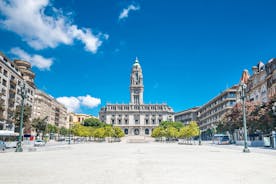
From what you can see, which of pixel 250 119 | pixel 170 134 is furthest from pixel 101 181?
pixel 170 134


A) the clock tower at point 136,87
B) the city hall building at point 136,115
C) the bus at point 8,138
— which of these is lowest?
the bus at point 8,138

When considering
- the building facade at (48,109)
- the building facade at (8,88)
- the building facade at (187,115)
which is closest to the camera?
the building facade at (8,88)

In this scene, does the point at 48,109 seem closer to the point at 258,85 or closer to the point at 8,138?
the point at 8,138

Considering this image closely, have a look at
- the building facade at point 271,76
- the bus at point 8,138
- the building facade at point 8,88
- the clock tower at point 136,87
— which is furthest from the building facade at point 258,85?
the clock tower at point 136,87

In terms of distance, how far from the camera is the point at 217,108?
320 ft

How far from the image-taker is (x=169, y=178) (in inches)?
381

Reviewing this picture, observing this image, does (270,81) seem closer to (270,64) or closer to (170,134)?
(270,64)

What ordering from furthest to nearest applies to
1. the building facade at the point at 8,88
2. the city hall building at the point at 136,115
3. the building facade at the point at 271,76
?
1. the city hall building at the point at 136,115
2. the building facade at the point at 8,88
3. the building facade at the point at 271,76

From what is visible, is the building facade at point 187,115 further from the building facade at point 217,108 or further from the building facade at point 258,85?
the building facade at point 258,85

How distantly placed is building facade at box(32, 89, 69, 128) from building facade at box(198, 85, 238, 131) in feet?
185

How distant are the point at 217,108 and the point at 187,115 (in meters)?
49.2

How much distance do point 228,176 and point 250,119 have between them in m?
40.4

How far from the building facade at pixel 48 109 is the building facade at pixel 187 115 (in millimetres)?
64896

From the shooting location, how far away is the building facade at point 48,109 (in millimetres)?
88750
